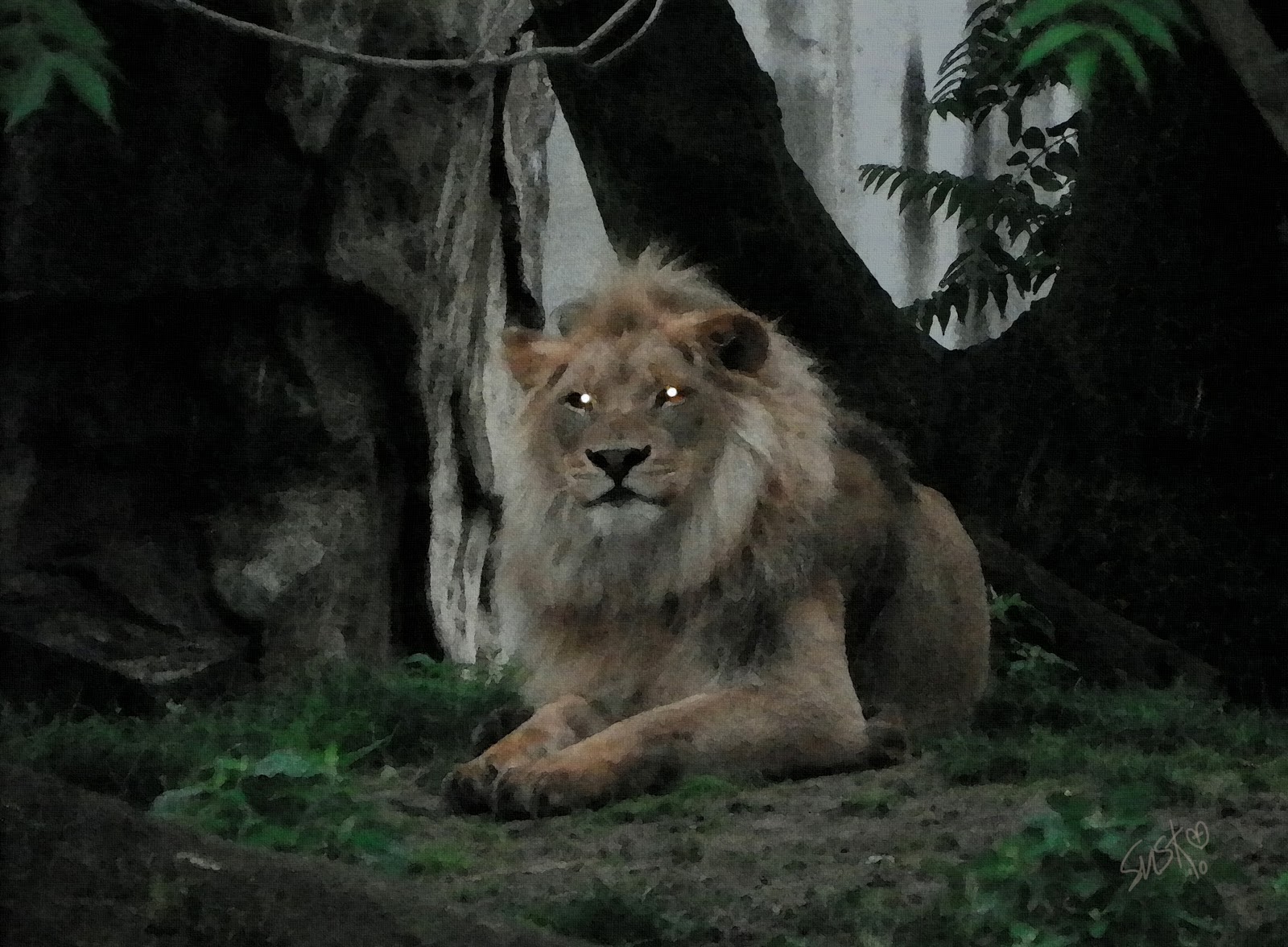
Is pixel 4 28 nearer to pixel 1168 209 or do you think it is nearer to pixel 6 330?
pixel 6 330

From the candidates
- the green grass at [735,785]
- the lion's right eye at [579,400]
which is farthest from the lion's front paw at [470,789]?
the lion's right eye at [579,400]

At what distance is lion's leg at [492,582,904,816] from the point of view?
8.98ft

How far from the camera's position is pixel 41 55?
65.9 inches

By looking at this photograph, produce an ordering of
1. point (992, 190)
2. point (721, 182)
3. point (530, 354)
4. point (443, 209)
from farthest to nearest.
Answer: point (443, 209) → point (721, 182) → point (992, 190) → point (530, 354)

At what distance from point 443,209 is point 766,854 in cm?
252

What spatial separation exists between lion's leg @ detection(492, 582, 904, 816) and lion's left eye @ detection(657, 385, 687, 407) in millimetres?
504

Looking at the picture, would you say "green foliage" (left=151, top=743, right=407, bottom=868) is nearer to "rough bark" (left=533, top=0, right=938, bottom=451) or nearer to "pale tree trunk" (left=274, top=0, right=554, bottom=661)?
"pale tree trunk" (left=274, top=0, right=554, bottom=661)

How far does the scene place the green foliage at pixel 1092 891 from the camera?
1734mm

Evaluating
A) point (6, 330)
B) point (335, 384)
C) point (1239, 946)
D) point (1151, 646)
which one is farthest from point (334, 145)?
point (1239, 946)

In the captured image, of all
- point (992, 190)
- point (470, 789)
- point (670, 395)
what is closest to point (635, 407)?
point (670, 395)

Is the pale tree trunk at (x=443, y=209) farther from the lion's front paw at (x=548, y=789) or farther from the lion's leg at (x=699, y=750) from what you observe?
the lion's front paw at (x=548, y=789)

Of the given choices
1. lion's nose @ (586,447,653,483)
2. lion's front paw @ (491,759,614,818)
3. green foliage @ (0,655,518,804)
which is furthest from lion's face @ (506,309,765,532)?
green foliage @ (0,655,518,804)

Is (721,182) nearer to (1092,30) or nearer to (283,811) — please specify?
(283,811)

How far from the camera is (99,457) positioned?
391 cm
